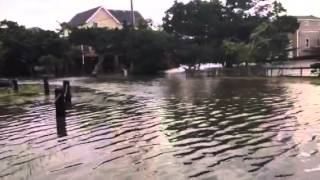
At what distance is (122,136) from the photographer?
14172 mm

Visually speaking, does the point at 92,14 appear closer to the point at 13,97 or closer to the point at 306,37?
the point at 306,37

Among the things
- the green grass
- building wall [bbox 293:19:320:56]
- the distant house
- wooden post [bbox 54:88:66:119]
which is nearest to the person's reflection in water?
wooden post [bbox 54:88:66:119]

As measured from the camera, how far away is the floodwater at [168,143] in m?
9.83

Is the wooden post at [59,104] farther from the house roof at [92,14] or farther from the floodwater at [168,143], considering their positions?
the house roof at [92,14]

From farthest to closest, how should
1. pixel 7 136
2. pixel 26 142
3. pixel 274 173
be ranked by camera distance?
pixel 7 136, pixel 26 142, pixel 274 173

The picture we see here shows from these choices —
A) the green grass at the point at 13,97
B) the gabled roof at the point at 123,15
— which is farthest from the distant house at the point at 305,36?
the green grass at the point at 13,97

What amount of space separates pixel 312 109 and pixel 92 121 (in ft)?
25.1

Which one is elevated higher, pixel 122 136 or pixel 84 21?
pixel 84 21

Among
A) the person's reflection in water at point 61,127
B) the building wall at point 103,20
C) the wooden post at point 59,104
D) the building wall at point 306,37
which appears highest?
the building wall at point 103,20

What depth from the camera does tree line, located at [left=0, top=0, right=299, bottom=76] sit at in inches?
2655

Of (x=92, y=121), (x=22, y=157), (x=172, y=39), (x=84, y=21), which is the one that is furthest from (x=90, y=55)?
(x=22, y=157)

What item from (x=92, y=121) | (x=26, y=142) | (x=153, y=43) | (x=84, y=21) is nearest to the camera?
(x=26, y=142)

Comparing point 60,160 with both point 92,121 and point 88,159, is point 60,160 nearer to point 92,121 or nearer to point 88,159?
point 88,159

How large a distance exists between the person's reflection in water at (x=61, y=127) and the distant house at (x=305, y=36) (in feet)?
218
